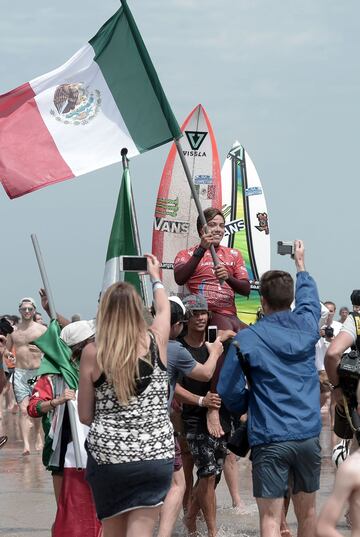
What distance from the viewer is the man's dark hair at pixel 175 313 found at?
7.57m

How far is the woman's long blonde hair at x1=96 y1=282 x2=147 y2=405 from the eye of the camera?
534 centimetres

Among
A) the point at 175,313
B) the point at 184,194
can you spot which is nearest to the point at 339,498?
the point at 175,313

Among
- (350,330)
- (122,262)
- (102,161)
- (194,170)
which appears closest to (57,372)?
(122,262)

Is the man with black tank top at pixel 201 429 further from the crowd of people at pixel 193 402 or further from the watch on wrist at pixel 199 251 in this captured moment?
the watch on wrist at pixel 199 251

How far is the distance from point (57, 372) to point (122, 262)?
123 cm

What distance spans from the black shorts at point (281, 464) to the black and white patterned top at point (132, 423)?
3.33 ft

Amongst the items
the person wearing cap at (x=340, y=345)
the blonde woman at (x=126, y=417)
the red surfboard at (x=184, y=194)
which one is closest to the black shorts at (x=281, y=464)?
the person wearing cap at (x=340, y=345)

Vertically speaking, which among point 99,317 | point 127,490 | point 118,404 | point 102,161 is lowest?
point 127,490

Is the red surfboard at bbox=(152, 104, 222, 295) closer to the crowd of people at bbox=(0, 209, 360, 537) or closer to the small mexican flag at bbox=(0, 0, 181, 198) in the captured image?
the small mexican flag at bbox=(0, 0, 181, 198)

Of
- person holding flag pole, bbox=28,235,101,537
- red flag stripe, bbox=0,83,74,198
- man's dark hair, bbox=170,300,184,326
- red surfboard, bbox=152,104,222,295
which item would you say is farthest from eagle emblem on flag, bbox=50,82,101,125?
red surfboard, bbox=152,104,222,295

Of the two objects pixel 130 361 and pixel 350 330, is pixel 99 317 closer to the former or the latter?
pixel 130 361

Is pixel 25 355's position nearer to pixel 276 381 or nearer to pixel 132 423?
pixel 276 381

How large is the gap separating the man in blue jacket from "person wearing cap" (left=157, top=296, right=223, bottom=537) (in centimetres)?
60

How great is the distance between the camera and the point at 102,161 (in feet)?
29.9
